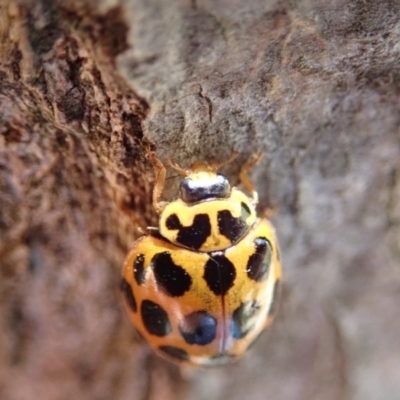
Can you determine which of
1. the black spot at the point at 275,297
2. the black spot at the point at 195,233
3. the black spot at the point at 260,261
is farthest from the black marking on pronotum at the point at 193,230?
the black spot at the point at 275,297

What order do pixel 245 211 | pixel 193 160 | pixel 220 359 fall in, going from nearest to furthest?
pixel 193 160 → pixel 245 211 → pixel 220 359

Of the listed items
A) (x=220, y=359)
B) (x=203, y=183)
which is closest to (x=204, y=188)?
(x=203, y=183)

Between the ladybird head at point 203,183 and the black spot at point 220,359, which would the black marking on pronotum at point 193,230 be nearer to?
the ladybird head at point 203,183

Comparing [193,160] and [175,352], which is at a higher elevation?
[193,160]

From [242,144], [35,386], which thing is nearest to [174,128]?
[242,144]

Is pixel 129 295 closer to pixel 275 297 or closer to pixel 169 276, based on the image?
pixel 169 276

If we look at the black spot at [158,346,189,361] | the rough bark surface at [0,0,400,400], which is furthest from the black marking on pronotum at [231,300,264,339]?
the rough bark surface at [0,0,400,400]

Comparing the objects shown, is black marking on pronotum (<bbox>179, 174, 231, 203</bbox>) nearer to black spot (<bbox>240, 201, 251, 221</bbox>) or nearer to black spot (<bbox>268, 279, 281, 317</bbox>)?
black spot (<bbox>240, 201, 251, 221</bbox>)
